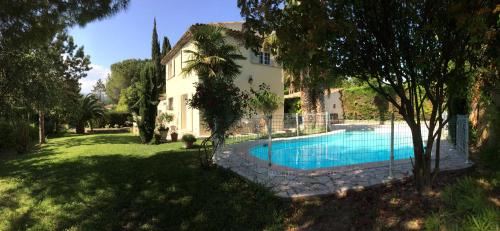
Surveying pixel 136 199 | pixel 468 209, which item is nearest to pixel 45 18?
pixel 136 199

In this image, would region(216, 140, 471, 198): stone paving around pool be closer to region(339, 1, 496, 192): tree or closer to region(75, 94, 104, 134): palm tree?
region(339, 1, 496, 192): tree

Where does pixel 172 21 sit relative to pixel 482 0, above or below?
above

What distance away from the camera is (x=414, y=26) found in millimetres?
5074

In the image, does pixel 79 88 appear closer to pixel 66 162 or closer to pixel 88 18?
pixel 66 162

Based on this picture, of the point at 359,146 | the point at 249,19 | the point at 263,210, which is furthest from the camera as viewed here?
the point at 359,146

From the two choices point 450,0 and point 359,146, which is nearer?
point 450,0

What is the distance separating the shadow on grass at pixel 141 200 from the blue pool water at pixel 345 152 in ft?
9.90

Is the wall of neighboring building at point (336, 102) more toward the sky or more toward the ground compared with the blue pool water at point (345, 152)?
more toward the sky

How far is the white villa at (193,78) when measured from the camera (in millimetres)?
20938

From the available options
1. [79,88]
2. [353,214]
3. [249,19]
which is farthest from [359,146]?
[79,88]

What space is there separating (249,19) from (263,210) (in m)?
3.66

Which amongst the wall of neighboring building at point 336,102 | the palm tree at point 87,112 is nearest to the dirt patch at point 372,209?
the palm tree at point 87,112

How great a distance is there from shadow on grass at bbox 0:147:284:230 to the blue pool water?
302 centimetres

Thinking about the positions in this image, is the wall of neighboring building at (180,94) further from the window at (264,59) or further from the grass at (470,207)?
the grass at (470,207)
